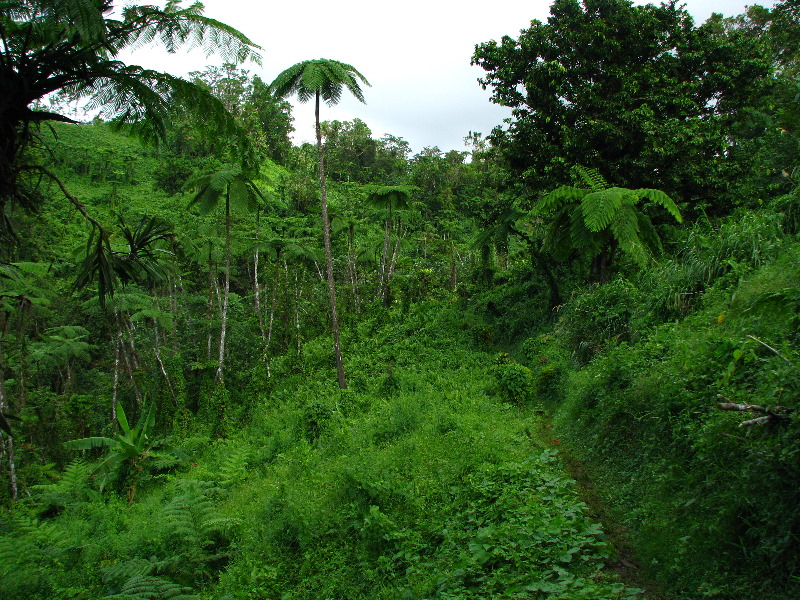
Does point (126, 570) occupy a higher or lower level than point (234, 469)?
higher

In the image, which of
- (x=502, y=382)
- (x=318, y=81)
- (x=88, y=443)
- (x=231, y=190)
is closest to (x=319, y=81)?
(x=318, y=81)

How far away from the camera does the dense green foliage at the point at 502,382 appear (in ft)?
13.8

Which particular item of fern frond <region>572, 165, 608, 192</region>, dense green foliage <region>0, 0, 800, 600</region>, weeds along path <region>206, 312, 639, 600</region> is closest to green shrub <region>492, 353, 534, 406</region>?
dense green foliage <region>0, 0, 800, 600</region>

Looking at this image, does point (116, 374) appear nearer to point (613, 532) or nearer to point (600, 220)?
point (600, 220)

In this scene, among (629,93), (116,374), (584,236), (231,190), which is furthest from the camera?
(116,374)

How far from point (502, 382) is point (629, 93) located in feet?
28.6

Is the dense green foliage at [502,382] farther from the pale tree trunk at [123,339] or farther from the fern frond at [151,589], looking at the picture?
the pale tree trunk at [123,339]

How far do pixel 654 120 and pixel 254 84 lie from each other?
31317 millimetres

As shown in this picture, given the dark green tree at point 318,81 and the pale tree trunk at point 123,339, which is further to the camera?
the pale tree trunk at point 123,339

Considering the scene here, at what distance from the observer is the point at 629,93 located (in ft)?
44.0

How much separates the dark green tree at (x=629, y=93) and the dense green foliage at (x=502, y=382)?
81 millimetres

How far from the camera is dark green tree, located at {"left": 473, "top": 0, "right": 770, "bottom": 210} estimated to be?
1307 centimetres

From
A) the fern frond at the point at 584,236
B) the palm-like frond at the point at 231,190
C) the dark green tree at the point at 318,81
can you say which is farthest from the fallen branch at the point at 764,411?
the palm-like frond at the point at 231,190

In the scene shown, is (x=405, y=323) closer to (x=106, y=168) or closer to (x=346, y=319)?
(x=346, y=319)
